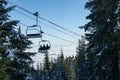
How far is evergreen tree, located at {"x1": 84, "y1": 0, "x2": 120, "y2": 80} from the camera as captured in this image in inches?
1264

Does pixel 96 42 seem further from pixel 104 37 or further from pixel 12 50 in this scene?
pixel 12 50

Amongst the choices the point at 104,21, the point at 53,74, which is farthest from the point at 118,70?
the point at 53,74

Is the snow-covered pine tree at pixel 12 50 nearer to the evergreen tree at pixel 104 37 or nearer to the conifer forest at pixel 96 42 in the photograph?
the conifer forest at pixel 96 42

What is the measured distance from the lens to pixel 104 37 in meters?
32.9

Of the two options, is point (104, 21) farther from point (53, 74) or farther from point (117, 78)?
point (53, 74)

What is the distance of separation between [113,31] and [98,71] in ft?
13.5

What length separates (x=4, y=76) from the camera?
30.8 m

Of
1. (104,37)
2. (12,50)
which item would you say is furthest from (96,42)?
(12,50)

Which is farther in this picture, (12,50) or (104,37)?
(12,50)

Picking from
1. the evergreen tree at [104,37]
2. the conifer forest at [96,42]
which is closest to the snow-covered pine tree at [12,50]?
the conifer forest at [96,42]

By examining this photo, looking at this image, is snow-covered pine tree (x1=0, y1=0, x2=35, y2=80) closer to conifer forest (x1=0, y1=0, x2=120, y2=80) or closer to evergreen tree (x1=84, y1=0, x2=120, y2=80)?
conifer forest (x1=0, y1=0, x2=120, y2=80)

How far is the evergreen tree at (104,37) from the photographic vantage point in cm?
3209

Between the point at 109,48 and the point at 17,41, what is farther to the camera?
the point at 17,41

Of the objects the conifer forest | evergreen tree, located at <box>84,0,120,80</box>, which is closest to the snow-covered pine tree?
the conifer forest
